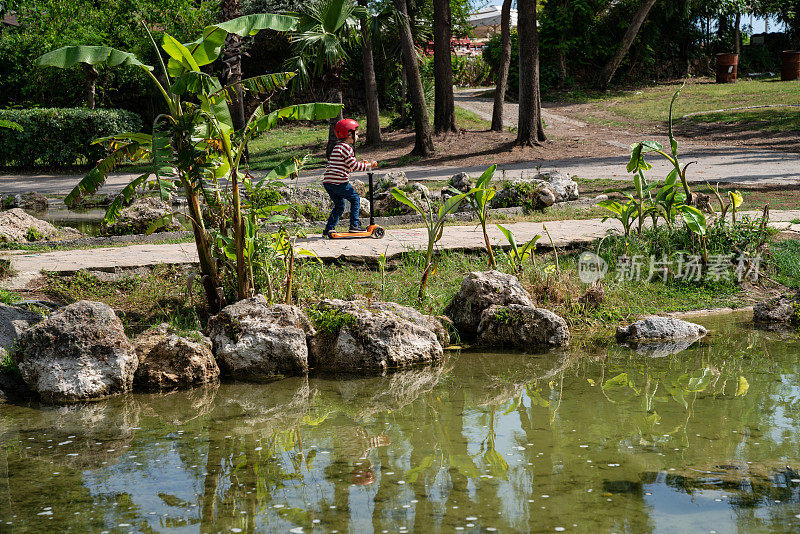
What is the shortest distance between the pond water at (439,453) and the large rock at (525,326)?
1.49 feet

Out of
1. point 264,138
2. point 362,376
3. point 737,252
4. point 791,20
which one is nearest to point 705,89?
point 791,20

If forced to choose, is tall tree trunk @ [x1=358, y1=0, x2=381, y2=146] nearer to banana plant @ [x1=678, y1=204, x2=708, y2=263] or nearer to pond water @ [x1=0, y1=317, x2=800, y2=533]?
banana plant @ [x1=678, y1=204, x2=708, y2=263]

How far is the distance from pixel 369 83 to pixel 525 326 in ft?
53.4

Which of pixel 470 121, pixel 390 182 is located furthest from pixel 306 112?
pixel 470 121

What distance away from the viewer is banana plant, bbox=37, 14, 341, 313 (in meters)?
6.13

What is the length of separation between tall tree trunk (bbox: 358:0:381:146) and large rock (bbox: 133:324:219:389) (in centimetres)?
1635

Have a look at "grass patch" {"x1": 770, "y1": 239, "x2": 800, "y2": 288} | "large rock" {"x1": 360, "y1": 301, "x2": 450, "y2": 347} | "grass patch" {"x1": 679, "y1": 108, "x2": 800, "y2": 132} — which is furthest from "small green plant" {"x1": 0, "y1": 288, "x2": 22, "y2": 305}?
"grass patch" {"x1": 679, "y1": 108, "x2": 800, "y2": 132}

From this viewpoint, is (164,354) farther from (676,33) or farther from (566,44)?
(676,33)

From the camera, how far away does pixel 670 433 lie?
4922 millimetres

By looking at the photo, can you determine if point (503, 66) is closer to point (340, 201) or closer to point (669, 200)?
point (340, 201)

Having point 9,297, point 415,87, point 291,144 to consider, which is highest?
point 415,87

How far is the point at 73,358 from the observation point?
235 inches

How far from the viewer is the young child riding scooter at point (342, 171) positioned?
9805 mm

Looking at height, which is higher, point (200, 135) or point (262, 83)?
point (262, 83)
